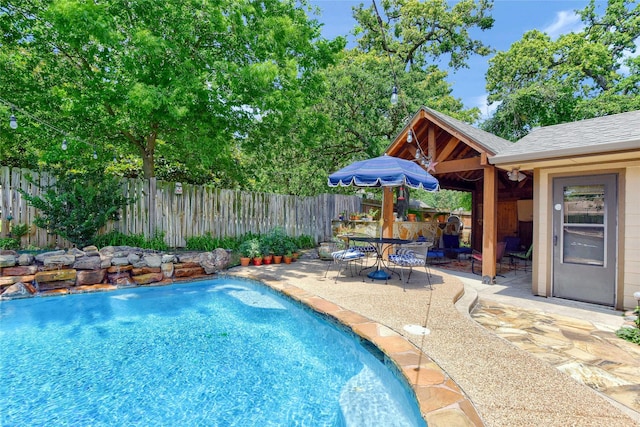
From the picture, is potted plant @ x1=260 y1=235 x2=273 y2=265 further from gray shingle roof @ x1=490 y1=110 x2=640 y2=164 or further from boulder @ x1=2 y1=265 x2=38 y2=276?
gray shingle roof @ x1=490 y1=110 x2=640 y2=164

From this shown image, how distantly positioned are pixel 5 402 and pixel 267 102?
6744 mm

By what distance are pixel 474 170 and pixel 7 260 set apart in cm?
1101

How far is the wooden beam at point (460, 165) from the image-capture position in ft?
22.5

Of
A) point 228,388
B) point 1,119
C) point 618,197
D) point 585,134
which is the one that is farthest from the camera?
point 1,119

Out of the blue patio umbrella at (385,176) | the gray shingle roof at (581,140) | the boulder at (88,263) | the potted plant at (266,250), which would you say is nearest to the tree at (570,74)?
the gray shingle roof at (581,140)

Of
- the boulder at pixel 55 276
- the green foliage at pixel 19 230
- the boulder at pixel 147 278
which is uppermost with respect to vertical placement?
the green foliage at pixel 19 230

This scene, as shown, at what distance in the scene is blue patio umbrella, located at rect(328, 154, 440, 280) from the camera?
5535 millimetres

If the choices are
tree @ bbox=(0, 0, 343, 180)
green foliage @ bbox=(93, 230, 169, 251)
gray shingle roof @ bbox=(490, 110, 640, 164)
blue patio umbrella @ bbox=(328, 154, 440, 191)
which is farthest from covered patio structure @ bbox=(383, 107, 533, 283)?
green foliage @ bbox=(93, 230, 169, 251)

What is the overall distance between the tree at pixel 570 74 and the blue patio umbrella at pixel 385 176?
35.9 ft

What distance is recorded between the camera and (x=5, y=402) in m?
2.84

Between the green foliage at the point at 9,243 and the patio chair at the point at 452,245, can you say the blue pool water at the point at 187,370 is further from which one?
the patio chair at the point at 452,245

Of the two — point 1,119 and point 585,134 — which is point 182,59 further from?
point 585,134

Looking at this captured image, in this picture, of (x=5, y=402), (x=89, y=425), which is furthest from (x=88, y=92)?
(x=89, y=425)

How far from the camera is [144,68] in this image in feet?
22.5
